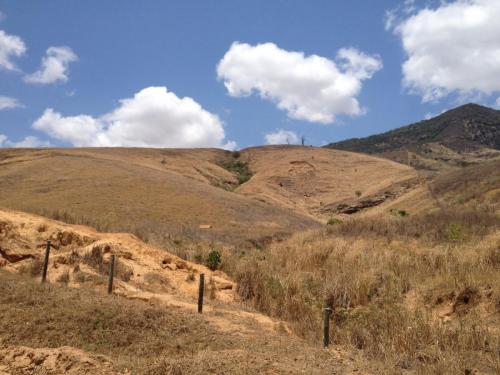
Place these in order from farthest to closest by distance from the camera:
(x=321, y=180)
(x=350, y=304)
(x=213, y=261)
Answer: (x=321, y=180), (x=213, y=261), (x=350, y=304)

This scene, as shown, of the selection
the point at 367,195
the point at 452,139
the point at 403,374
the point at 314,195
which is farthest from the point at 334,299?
the point at 452,139

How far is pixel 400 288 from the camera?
1092 centimetres

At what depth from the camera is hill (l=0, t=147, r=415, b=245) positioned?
79.0ft

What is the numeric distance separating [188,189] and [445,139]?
70.4 metres

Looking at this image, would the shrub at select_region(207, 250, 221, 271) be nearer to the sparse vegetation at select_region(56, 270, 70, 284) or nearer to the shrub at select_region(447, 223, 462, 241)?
the sparse vegetation at select_region(56, 270, 70, 284)

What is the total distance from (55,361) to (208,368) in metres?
2.27

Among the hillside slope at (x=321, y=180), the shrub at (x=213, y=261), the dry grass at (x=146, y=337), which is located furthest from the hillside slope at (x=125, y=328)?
the hillside slope at (x=321, y=180)

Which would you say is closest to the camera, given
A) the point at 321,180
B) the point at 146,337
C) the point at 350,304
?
the point at 146,337

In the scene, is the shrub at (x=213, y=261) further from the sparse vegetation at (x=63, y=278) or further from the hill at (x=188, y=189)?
the sparse vegetation at (x=63, y=278)

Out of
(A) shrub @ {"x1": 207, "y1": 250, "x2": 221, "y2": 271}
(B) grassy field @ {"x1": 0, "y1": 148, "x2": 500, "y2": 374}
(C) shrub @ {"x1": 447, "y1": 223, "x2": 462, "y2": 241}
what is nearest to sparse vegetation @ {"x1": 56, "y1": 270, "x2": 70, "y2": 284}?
(B) grassy field @ {"x1": 0, "y1": 148, "x2": 500, "y2": 374}

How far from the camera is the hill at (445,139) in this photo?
74.9 metres

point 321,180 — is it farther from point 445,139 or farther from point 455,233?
point 445,139

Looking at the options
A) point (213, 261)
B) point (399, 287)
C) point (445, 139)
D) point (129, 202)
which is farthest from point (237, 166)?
point (399, 287)

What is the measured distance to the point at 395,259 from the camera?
42.7ft
